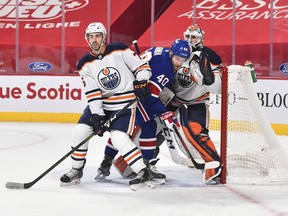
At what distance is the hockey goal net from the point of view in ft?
11.5

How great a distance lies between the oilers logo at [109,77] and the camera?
330 centimetres

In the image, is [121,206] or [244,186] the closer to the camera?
[121,206]

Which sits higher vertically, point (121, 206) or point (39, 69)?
point (39, 69)

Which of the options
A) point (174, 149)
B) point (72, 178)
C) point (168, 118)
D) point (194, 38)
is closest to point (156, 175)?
point (174, 149)

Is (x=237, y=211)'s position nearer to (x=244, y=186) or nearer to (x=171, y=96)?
(x=244, y=186)

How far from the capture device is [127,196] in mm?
3092

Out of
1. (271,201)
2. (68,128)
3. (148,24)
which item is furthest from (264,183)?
(148,24)

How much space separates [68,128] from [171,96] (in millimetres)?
3349

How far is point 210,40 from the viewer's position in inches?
357

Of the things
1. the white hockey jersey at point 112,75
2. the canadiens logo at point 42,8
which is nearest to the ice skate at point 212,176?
the white hockey jersey at point 112,75

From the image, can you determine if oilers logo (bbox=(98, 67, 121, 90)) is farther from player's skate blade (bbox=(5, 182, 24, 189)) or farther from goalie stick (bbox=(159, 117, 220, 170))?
player's skate blade (bbox=(5, 182, 24, 189))

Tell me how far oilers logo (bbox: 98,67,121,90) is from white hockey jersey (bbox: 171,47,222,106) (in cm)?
41

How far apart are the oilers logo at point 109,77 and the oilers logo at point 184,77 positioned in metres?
0.42

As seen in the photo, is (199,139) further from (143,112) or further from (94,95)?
(94,95)
